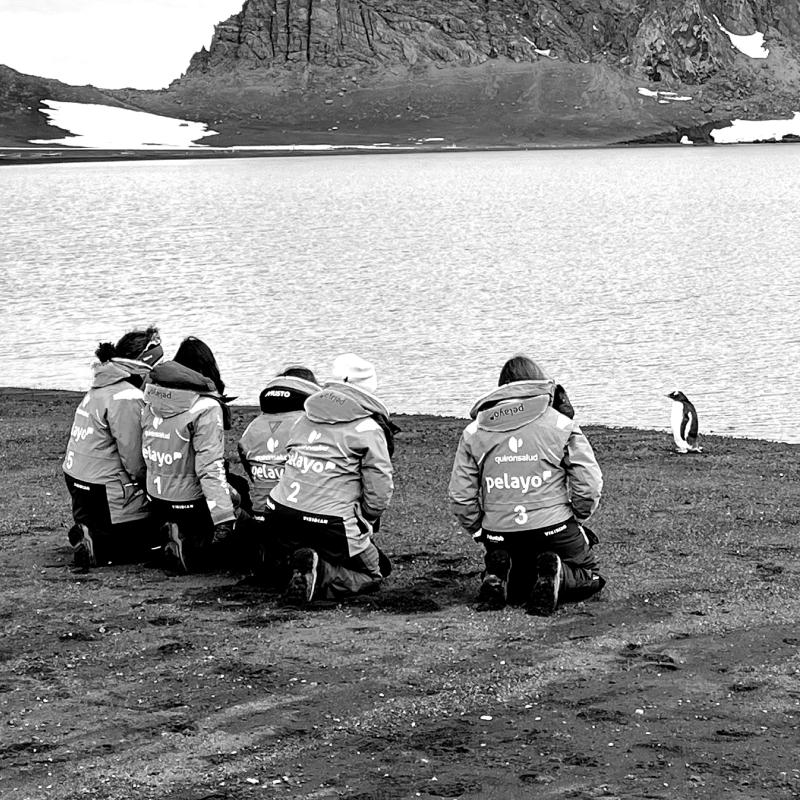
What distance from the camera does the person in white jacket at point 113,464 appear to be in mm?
9422

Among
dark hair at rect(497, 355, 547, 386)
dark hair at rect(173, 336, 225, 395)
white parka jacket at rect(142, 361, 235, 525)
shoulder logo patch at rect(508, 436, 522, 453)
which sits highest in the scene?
dark hair at rect(497, 355, 547, 386)

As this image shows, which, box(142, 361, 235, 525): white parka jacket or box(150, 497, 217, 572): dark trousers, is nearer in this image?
box(142, 361, 235, 525): white parka jacket

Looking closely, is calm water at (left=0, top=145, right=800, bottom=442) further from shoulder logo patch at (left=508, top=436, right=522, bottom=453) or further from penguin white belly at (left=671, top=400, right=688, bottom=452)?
shoulder logo patch at (left=508, top=436, right=522, bottom=453)

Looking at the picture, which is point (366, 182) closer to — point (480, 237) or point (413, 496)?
point (480, 237)

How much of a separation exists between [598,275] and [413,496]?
34.2 m

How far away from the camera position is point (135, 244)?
62.3m

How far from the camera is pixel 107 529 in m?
9.59

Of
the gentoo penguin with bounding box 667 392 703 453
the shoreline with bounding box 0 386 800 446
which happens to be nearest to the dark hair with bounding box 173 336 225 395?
the gentoo penguin with bounding box 667 392 703 453

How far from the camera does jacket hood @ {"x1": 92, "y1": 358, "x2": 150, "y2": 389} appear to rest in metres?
9.48

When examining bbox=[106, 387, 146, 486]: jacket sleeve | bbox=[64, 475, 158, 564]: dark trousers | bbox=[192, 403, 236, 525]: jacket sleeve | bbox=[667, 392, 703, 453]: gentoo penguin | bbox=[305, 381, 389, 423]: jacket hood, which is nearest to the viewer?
bbox=[305, 381, 389, 423]: jacket hood

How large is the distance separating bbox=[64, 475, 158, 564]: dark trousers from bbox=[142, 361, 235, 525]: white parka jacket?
1.73 ft

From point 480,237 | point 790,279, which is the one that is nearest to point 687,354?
point 790,279

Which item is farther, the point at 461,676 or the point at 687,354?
the point at 687,354

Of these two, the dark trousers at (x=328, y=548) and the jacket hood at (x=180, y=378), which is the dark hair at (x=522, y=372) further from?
the jacket hood at (x=180, y=378)
